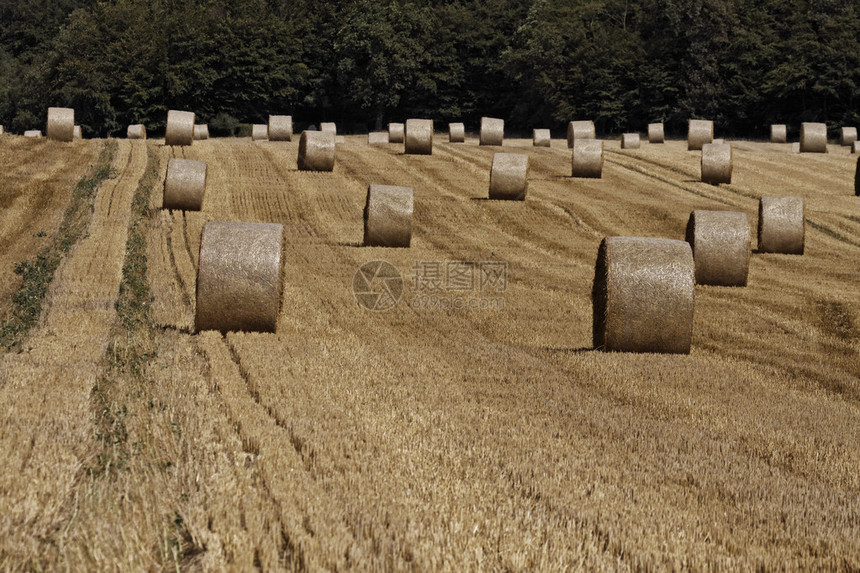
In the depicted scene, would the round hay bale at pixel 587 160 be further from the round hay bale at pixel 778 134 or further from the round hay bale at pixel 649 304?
the round hay bale at pixel 778 134

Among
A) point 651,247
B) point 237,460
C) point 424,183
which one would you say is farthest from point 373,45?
point 237,460

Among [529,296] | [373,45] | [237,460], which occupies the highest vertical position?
[373,45]

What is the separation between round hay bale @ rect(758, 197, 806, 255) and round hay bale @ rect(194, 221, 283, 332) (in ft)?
45.7

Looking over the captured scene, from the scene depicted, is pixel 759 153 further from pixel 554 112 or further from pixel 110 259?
pixel 110 259

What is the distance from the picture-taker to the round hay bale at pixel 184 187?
79.9ft

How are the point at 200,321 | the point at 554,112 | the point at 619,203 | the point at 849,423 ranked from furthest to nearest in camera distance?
the point at 554,112 → the point at 619,203 → the point at 200,321 → the point at 849,423

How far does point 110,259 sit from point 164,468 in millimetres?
11923

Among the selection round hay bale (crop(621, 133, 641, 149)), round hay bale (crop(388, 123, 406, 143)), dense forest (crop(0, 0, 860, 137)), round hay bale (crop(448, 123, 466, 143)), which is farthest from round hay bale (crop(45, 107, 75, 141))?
dense forest (crop(0, 0, 860, 137))

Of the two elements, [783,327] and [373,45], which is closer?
[783,327]

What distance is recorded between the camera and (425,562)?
16.3ft

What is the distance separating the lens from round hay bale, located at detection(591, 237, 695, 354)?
37.8ft

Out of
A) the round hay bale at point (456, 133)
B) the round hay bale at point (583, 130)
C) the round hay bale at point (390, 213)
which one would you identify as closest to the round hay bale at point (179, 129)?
the round hay bale at point (456, 133)

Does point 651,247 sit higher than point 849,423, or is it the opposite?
point 651,247

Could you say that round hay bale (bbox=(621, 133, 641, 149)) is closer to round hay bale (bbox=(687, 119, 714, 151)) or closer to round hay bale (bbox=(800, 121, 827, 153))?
round hay bale (bbox=(687, 119, 714, 151))
